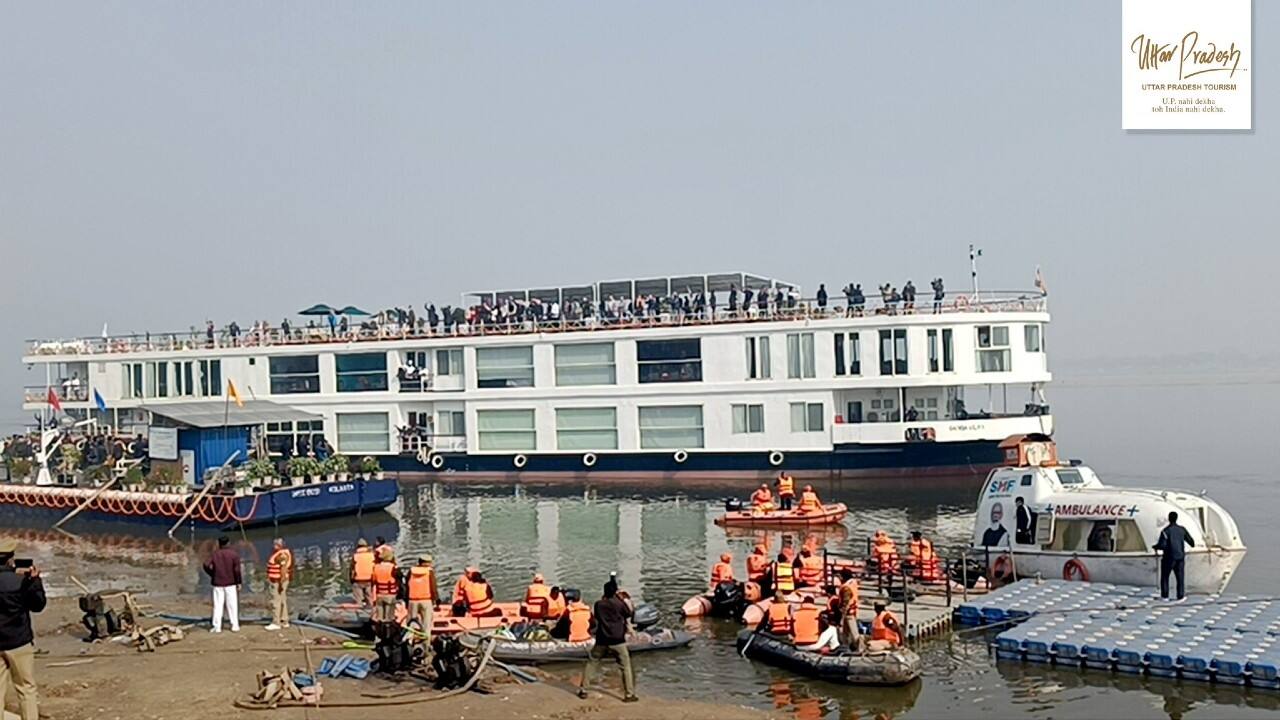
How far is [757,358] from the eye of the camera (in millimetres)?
47156

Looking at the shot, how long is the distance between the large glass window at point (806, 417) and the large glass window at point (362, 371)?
19542 mm

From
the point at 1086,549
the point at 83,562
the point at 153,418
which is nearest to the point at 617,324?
the point at 153,418

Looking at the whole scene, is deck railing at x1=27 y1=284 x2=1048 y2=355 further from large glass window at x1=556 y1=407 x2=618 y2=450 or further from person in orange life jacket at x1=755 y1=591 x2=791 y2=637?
person in orange life jacket at x1=755 y1=591 x2=791 y2=637

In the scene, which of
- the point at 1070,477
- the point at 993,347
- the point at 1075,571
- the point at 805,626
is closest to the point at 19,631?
the point at 805,626

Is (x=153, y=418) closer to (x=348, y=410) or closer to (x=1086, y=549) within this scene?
(x=348, y=410)

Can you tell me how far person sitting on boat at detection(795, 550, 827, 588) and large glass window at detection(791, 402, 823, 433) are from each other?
2275 cm

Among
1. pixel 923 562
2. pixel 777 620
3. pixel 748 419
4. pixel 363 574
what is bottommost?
pixel 777 620

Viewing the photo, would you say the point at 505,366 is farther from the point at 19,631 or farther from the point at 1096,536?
the point at 19,631

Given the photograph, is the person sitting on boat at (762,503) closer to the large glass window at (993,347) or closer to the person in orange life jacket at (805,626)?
the large glass window at (993,347)

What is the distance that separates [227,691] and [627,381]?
1362 inches

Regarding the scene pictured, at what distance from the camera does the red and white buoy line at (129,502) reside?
36.8m

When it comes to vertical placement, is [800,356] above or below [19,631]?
above

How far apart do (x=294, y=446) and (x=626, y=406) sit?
52.6 feet

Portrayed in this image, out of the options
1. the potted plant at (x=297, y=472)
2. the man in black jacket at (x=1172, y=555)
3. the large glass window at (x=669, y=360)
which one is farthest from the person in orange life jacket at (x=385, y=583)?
the large glass window at (x=669, y=360)
